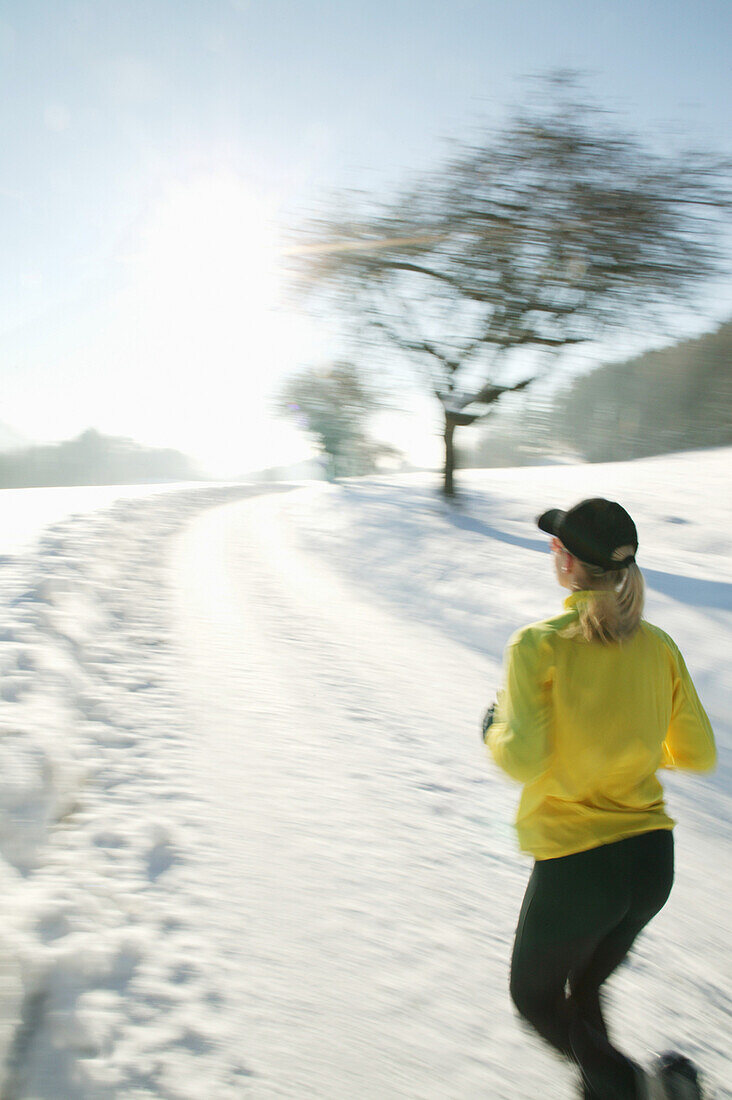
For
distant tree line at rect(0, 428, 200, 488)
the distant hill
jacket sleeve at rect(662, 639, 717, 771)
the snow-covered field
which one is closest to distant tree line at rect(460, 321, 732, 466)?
the distant hill

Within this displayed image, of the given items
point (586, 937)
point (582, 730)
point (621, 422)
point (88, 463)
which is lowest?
point (88, 463)

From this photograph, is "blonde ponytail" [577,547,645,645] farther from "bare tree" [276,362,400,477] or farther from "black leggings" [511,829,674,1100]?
"bare tree" [276,362,400,477]

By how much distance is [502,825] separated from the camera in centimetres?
289

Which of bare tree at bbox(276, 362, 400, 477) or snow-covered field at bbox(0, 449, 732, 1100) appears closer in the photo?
snow-covered field at bbox(0, 449, 732, 1100)

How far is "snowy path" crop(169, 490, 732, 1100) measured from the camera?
176cm

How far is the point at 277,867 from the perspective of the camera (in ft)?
8.08

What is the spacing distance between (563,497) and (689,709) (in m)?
17.3

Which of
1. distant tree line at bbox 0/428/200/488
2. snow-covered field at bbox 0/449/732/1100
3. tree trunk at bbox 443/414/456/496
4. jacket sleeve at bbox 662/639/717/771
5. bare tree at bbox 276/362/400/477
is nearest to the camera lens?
jacket sleeve at bbox 662/639/717/771

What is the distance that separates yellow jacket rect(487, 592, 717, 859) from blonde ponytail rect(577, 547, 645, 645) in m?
0.03

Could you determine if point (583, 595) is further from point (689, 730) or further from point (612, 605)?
point (689, 730)

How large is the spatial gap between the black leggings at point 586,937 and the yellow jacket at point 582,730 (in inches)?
1.9

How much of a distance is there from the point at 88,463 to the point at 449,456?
75223mm

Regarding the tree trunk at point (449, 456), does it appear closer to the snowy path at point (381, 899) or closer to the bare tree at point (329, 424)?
the bare tree at point (329, 424)

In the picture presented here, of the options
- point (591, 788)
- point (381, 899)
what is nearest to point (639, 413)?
point (381, 899)
